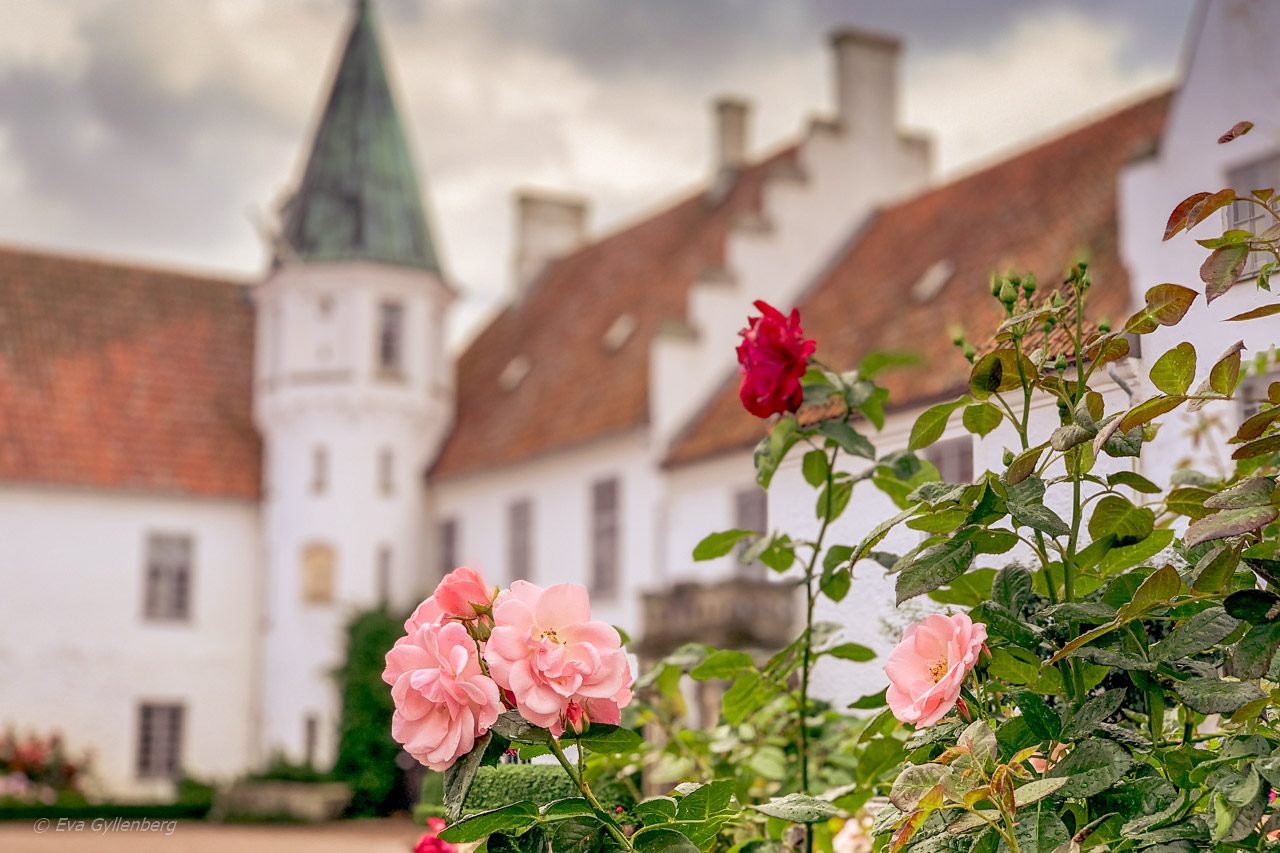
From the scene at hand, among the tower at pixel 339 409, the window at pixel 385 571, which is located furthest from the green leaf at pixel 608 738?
the window at pixel 385 571

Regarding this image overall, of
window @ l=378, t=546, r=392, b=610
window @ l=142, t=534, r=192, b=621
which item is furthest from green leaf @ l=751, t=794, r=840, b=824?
window @ l=142, t=534, r=192, b=621

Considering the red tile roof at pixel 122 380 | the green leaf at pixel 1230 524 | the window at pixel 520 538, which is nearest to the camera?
the green leaf at pixel 1230 524

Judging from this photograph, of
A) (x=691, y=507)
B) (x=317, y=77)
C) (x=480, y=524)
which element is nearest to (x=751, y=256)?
(x=691, y=507)

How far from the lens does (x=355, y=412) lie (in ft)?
95.0

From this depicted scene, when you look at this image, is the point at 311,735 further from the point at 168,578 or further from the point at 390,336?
the point at 390,336

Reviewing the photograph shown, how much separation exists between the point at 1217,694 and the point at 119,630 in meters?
28.5

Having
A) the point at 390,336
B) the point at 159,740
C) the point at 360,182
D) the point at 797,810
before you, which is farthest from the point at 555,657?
the point at 159,740

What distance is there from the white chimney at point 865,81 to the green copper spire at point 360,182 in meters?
8.23

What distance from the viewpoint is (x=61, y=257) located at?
104 ft

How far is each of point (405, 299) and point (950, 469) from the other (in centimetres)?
1583

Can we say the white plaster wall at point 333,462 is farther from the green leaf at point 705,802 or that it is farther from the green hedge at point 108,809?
the green leaf at point 705,802

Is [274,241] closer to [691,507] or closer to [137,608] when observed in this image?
[137,608]

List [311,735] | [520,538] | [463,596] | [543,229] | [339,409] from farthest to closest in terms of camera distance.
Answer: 1. [543,229]
2. [339,409]
3. [311,735]
4. [520,538]
5. [463,596]

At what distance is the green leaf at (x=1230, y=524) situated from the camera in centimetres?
212
